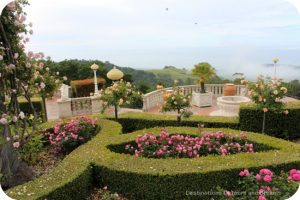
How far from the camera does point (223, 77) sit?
18641 millimetres

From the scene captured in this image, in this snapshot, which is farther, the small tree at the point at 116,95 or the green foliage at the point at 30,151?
the small tree at the point at 116,95

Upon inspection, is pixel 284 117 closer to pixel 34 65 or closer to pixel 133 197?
pixel 133 197

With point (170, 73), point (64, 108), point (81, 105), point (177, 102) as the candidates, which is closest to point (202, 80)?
point (81, 105)

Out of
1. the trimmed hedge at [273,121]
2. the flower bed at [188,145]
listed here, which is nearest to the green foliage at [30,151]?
the flower bed at [188,145]

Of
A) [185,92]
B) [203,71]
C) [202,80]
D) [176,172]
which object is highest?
[203,71]

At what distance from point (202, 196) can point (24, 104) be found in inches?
312

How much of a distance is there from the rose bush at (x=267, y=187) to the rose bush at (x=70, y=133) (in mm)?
3739

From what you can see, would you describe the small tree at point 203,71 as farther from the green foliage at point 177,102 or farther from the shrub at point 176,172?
the shrub at point 176,172

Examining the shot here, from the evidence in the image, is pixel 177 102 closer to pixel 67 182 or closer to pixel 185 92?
pixel 67 182

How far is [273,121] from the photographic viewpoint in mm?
8656

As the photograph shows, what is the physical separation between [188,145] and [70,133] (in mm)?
2737

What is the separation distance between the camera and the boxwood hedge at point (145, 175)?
16.3ft

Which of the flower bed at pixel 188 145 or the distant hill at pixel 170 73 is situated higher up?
the distant hill at pixel 170 73

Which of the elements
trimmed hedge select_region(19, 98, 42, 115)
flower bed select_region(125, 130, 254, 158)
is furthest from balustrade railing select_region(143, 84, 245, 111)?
flower bed select_region(125, 130, 254, 158)
